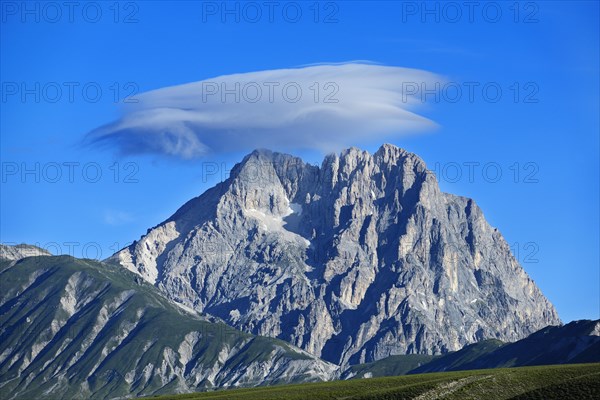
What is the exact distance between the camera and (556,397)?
18925 centimetres

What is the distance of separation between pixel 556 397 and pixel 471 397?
16526 mm

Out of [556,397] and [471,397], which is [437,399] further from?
[556,397]

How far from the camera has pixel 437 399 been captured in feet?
652

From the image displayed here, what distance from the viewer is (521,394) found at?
199 m

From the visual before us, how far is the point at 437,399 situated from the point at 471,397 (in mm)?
6182

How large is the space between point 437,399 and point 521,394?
14970mm

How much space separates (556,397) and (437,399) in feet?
69.8

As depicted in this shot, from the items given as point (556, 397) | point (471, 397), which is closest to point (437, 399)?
point (471, 397)

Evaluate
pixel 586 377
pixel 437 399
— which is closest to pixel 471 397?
pixel 437 399

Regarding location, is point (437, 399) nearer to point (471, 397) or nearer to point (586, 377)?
point (471, 397)

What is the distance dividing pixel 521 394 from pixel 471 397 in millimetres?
8838

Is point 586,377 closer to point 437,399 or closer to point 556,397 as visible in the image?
point 556,397

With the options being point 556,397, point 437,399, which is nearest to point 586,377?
point 556,397
